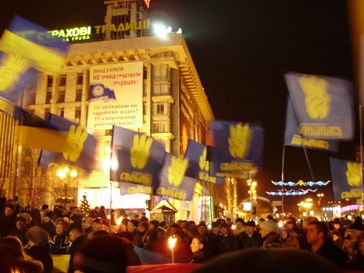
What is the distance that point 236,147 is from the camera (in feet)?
51.1

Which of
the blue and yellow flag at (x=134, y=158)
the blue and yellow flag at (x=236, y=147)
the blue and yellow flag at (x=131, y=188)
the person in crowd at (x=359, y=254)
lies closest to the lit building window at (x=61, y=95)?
the blue and yellow flag at (x=134, y=158)

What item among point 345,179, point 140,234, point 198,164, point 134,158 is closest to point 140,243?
point 140,234

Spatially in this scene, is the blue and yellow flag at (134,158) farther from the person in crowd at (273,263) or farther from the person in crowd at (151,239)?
the person in crowd at (273,263)

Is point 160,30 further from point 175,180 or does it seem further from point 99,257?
point 99,257

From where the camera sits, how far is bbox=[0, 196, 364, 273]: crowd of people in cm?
242

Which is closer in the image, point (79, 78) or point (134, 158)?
point (134, 158)

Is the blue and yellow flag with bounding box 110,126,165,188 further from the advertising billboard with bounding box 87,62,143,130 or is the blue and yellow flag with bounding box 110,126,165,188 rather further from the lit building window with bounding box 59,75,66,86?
the lit building window with bounding box 59,75,66,86

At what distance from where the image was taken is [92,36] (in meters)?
59.3

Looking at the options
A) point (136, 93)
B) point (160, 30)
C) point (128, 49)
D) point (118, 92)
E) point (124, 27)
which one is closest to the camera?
A: point (118, 92)

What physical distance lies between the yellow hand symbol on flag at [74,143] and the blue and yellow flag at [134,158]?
40.7 inches

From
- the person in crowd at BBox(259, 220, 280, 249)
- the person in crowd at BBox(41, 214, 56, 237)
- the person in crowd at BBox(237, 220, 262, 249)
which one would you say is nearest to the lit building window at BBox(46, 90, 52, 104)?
the person in crowd at BBox(41, 214, 56, 237)

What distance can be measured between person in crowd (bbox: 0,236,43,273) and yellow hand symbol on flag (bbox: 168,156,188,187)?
1244 centimetres

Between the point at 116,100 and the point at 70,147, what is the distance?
37.4 metres

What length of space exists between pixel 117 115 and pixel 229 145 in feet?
118
